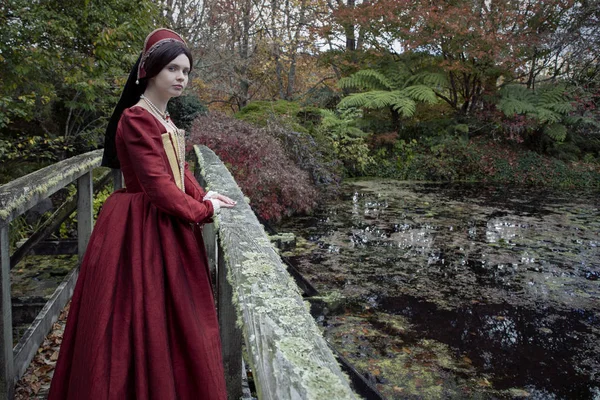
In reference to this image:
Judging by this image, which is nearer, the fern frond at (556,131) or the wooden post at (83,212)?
the wooden post at (83,212)

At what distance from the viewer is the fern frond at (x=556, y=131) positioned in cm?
1138

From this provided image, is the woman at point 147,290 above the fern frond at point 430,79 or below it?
below

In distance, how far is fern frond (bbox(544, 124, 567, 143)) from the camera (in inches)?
448

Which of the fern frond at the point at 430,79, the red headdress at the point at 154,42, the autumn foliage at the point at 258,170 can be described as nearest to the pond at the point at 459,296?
the autumn foliage at the point at 258,170

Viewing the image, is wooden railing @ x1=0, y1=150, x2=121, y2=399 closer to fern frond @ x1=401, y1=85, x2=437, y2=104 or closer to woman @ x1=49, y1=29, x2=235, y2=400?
woman @ x1=49, y1=29, x2=235, y2=400

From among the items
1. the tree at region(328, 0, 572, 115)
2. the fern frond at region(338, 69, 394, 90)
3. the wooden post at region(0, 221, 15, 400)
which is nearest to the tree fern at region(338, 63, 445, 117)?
the fern frond at region(338, 69, 394, 90)

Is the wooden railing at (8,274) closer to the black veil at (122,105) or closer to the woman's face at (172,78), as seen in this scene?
the black veil at (122,105)

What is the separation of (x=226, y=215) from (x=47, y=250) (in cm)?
256

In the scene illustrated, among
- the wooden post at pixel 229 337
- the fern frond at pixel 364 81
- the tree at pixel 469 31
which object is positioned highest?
the tree at pixel 469 31

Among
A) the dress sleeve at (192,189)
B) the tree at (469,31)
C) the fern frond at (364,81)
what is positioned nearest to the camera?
the dress sleeve at (192,189)

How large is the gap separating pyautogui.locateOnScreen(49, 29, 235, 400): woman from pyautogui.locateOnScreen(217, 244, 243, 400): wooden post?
0.65 feet

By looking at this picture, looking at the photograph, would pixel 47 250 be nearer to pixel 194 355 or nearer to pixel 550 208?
pixel 194 355

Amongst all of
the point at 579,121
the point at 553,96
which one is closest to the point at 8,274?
the point at 553,96

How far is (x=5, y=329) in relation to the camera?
1.60 metres
